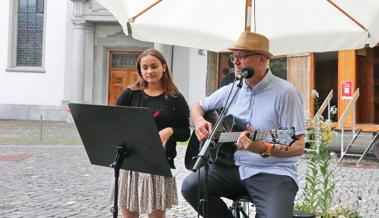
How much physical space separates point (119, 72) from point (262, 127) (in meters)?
19.7

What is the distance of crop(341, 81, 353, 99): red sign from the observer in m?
13.8

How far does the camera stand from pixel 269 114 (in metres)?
3.91

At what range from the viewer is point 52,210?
651cm

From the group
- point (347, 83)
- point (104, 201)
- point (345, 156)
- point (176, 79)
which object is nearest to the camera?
point (104, 201)

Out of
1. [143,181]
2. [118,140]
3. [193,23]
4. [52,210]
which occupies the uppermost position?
[193,23]

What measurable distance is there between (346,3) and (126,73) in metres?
19.0

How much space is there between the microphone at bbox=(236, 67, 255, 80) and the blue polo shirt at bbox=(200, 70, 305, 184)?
26 cm

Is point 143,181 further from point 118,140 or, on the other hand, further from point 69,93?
point 69,93

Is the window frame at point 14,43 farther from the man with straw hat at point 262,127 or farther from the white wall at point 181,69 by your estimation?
the man with straw hat at point 262,127

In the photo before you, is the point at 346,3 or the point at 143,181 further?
the point at 346,3

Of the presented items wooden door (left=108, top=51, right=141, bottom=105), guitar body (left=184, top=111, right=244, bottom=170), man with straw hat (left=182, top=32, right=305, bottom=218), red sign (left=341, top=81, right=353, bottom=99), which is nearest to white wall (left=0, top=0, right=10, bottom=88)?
wooden door (left=108, top=51, right=141, bottom=105)

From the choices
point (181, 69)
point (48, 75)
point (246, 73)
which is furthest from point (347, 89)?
point (48, 75)

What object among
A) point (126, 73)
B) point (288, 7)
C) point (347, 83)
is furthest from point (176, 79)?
point (288, 7)

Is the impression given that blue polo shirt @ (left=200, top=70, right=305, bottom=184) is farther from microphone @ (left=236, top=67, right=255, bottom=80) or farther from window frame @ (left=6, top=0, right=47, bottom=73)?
window frame @ (left=6, top=0, right=47, bottom=73)
